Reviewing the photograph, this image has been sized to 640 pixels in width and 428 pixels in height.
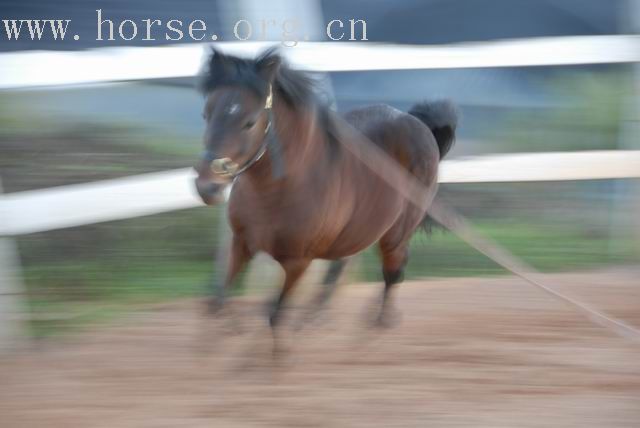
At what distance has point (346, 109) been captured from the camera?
5.34 metres

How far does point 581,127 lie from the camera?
6184 millimetres

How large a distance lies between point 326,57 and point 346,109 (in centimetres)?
72

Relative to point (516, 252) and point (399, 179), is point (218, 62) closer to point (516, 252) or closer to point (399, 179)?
point (399, 179)

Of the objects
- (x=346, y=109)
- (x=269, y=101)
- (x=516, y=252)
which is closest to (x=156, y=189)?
(x=269, y=101)

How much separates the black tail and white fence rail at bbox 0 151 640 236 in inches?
19.6

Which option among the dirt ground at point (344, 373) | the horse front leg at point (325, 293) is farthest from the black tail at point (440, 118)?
the dirt ground at point (344, 373)

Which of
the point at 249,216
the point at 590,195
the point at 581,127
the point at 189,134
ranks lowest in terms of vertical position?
the point at 590,195

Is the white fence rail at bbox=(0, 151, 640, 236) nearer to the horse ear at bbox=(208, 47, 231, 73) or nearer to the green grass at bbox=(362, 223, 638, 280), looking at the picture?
the green grass at bbox=(362, 223, 638, 280)

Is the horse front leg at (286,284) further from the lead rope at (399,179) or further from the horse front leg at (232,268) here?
the lead rope at (399,179)

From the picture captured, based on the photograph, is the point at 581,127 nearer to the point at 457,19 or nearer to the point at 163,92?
the point at 457,19

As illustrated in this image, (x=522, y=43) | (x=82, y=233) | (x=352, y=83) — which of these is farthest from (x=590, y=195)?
(x=82, y=233)

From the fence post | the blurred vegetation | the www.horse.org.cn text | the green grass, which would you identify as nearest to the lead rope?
the www.horse.org.cn text

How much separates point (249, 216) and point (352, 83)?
88.2 inches

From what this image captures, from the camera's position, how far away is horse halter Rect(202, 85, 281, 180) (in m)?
2.99
